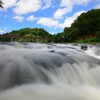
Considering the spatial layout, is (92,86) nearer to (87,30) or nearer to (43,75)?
(43,75)

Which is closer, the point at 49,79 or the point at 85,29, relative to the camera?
the point at 49,79

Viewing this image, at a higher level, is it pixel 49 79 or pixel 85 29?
pixel 85 29

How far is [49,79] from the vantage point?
27.2 ft

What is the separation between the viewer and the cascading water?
7117 mm

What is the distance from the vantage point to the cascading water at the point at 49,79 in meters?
7.12

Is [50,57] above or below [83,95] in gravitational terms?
above

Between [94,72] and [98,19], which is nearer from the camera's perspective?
[94,72]

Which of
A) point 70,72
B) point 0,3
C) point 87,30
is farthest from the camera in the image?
point 87,30

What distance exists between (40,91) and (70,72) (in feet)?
7.24

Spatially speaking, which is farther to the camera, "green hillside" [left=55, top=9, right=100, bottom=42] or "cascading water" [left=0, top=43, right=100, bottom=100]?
"green hillside" [left=55, top=9, right=100, bottom=42]

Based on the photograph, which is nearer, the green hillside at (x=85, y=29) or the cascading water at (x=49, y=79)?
the cascading water at (x=49, y=79)

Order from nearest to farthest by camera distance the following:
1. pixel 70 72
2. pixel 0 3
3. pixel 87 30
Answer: pixel 70 72
pixel 0 3
pixel 87 30

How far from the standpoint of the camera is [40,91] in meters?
7.35

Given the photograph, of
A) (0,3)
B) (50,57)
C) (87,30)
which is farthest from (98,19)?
(50,57)
